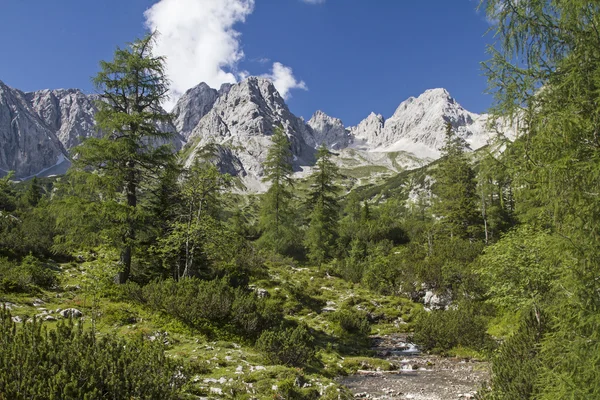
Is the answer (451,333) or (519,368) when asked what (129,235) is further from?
(519,368)

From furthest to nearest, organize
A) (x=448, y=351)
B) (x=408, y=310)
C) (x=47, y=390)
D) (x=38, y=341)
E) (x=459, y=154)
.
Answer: (x=459, y=154), (x=408, y=310), (x=448, y=351), (x=38, y=341), (x=47, y=390)

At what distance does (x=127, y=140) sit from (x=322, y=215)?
20.4 meters

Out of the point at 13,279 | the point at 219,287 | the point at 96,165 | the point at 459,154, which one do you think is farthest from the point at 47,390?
the point at 459,154

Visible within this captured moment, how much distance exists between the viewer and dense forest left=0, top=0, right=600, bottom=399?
493cm

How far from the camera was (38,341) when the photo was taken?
548cm

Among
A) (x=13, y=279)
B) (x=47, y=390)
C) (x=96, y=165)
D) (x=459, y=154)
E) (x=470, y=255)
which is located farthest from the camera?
(x=459, y=154)

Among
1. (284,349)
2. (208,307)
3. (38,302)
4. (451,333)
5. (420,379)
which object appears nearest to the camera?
(284,349)

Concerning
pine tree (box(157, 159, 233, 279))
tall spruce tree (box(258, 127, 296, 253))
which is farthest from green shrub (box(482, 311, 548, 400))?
tall spruce tree (box(258, 127, 296, 253))

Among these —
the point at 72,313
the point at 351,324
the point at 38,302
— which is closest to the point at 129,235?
the point at 38,302

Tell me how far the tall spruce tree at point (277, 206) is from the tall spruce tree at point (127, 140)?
16590 millimetres

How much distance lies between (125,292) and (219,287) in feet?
11.7

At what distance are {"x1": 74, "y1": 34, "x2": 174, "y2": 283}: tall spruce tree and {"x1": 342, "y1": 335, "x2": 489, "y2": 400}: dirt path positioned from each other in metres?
11.2

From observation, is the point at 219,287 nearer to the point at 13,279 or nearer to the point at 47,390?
the point at 13,279

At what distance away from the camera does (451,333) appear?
1493cm
